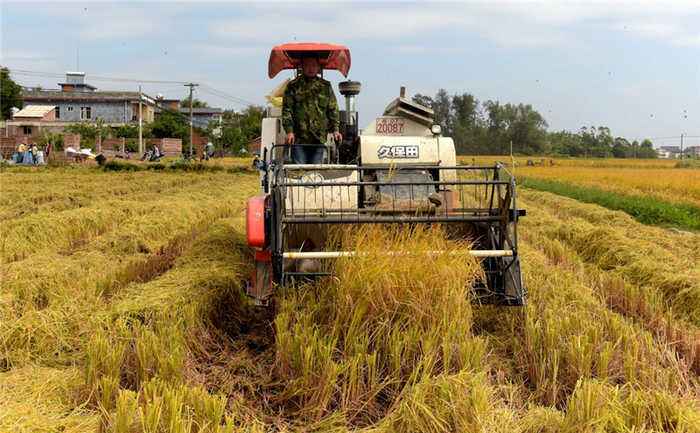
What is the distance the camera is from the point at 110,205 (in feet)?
38.0

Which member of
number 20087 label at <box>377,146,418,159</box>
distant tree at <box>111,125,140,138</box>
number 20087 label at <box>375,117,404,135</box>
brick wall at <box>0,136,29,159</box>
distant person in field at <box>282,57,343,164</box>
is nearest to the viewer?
number 20087 label at <box>377,146,418,159</box>

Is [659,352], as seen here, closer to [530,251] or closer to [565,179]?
[530,251]

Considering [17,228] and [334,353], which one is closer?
[334,353]

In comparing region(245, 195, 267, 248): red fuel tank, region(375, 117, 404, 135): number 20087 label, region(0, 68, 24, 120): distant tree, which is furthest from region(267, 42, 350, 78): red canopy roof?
region(0, 68, 24, 120): distant tree

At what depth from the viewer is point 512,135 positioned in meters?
72.9

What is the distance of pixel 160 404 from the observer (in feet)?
10.1

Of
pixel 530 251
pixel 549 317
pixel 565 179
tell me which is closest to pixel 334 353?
pixel 549 317

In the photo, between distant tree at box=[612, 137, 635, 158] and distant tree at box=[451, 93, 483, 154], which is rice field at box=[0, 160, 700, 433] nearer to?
distant tree at box=[451, 93, 483, 154]

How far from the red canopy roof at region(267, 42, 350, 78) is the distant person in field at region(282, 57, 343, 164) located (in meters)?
0.10

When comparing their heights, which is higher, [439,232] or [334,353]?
[439,232]

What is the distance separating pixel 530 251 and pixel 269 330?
175 inches

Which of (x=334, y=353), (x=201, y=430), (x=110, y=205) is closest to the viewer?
(x=201, y=430)

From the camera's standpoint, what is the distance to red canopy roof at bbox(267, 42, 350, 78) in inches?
249

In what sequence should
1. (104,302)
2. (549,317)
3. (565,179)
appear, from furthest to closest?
1. (565,179)
2. (104,302)
3. (549,317)
